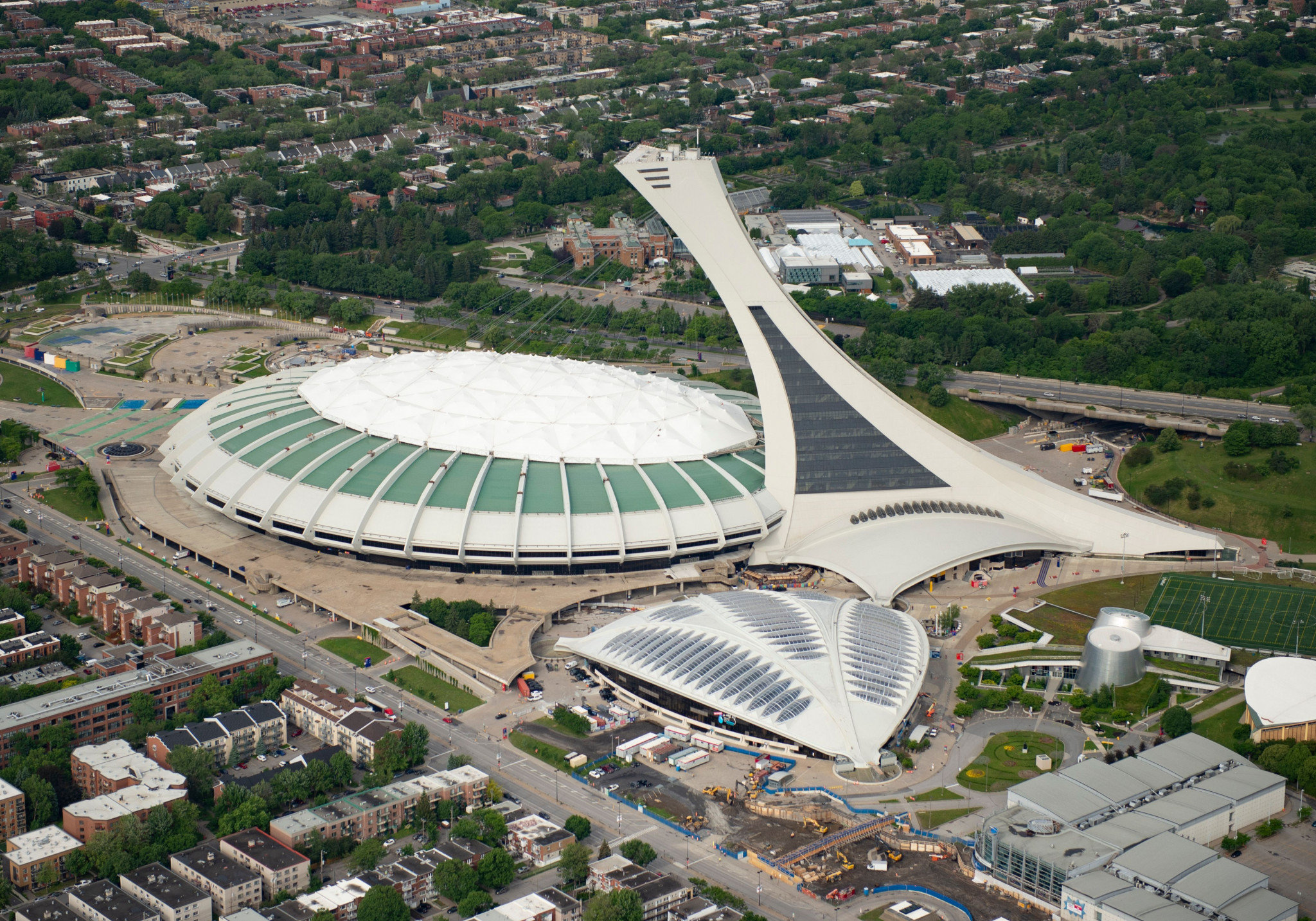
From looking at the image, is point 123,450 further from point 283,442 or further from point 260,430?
point 283,442

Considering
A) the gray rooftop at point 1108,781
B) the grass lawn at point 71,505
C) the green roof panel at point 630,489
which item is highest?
the green roof panel at point 630,489

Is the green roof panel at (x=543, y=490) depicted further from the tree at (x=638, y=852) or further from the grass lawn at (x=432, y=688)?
the tree at (x=638, y=852)

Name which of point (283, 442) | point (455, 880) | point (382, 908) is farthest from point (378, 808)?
point (283, 442)

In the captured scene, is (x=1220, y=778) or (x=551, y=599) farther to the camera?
(x=551, y=599)

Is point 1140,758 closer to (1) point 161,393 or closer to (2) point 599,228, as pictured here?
(1) point 161,393

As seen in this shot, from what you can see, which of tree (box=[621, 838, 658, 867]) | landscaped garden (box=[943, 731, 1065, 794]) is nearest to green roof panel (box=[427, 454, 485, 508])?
tree (box=[621, 838, 658, 867])

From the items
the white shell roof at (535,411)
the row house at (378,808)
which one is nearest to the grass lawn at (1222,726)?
the white shell roof at (535,411)

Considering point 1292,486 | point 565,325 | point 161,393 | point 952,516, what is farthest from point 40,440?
point 1292,486
